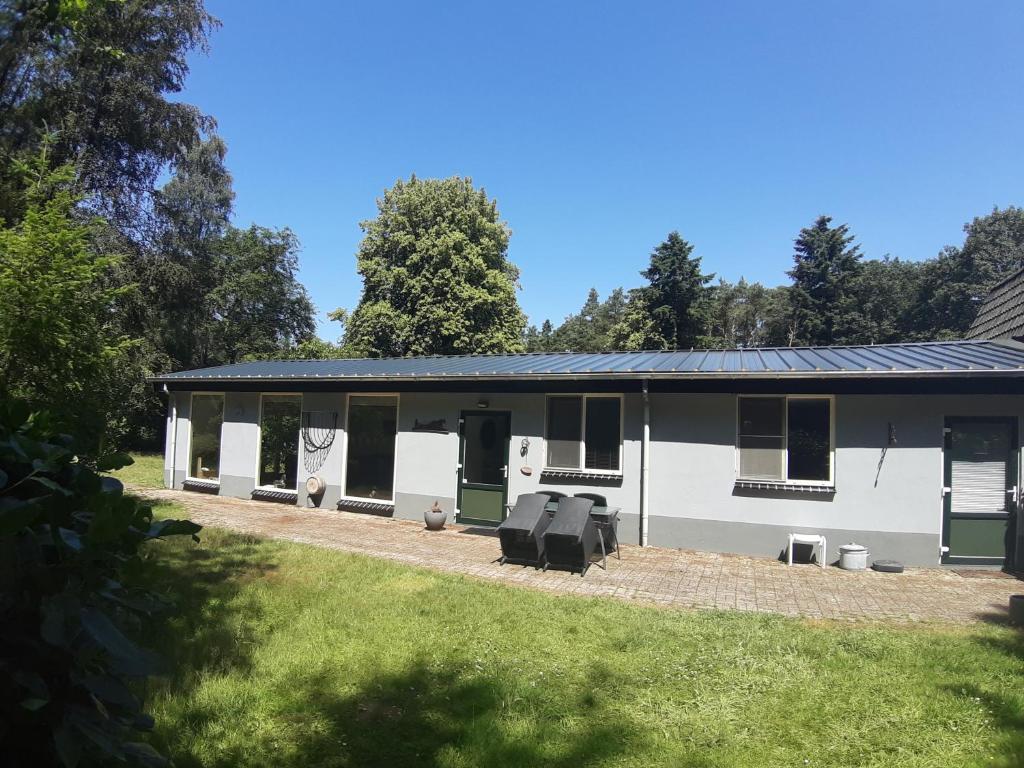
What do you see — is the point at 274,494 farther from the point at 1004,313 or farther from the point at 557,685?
the point at 1004,313

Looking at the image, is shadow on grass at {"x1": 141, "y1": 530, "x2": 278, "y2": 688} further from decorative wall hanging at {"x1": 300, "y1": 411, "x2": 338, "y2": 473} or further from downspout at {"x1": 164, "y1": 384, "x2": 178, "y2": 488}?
downspout at {"x1": 164, "y1": 384, "x2": 178, "y2": 488}

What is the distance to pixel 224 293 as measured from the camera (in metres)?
31.3

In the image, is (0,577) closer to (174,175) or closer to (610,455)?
(610,455)

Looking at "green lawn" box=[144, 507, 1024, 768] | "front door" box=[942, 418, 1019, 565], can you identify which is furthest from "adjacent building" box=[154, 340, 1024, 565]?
"green lawn" box=[144, 507, 1024, 768]

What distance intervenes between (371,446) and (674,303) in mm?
23816

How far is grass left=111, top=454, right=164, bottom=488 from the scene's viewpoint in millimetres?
15922

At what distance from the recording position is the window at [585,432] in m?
10.5

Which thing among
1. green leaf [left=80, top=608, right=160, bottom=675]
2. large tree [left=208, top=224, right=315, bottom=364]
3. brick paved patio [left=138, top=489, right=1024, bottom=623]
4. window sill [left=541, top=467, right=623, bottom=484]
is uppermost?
large tree [left=208, top=224, right=315, bottom=364]

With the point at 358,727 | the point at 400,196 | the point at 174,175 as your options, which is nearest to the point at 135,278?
the point at 174,175

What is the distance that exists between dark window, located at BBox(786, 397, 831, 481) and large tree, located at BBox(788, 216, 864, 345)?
90.1 feet

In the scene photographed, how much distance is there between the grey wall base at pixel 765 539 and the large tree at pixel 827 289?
27861 mm

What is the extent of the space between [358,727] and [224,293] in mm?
31464

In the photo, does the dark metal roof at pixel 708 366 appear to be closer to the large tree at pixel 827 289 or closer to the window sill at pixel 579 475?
the window sill at pixel 579 475

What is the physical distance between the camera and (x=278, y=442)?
1409 cm
